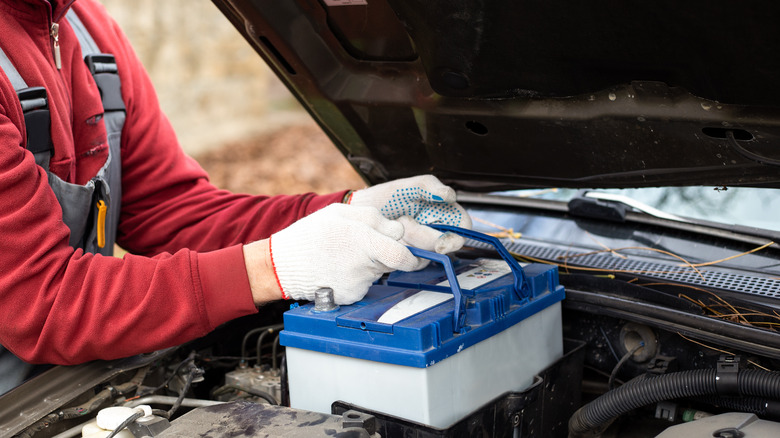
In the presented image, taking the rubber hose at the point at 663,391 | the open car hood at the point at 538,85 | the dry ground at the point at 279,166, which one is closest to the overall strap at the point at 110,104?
Answer: the open car hood at the point at 538,85

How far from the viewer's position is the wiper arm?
1.79 m

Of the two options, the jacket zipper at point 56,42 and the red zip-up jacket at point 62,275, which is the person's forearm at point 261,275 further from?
the jacket zipper at point 56,42

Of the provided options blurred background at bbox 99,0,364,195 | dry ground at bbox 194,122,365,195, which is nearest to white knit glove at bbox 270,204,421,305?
dry ground at bbox 194,122,365,195

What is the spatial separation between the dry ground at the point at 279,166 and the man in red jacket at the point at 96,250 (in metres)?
5.42

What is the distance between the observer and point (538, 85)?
1400 mm

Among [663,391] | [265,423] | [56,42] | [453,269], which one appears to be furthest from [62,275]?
[663,391]

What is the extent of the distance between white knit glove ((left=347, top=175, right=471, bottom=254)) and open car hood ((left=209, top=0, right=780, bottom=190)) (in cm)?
18

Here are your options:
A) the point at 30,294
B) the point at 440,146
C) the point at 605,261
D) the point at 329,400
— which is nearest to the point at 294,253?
the point at 329,400

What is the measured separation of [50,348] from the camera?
129 centimetres

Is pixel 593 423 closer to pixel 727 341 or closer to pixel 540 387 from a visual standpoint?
pixel 540 387

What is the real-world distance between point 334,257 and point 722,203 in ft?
3.54

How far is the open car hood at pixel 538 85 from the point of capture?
3.77ft

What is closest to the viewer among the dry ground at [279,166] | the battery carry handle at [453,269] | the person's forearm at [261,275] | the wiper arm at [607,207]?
the battery carry handle at [453,269]

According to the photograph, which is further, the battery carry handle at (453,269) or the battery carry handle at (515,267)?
the battery carry handle at (515,267)
